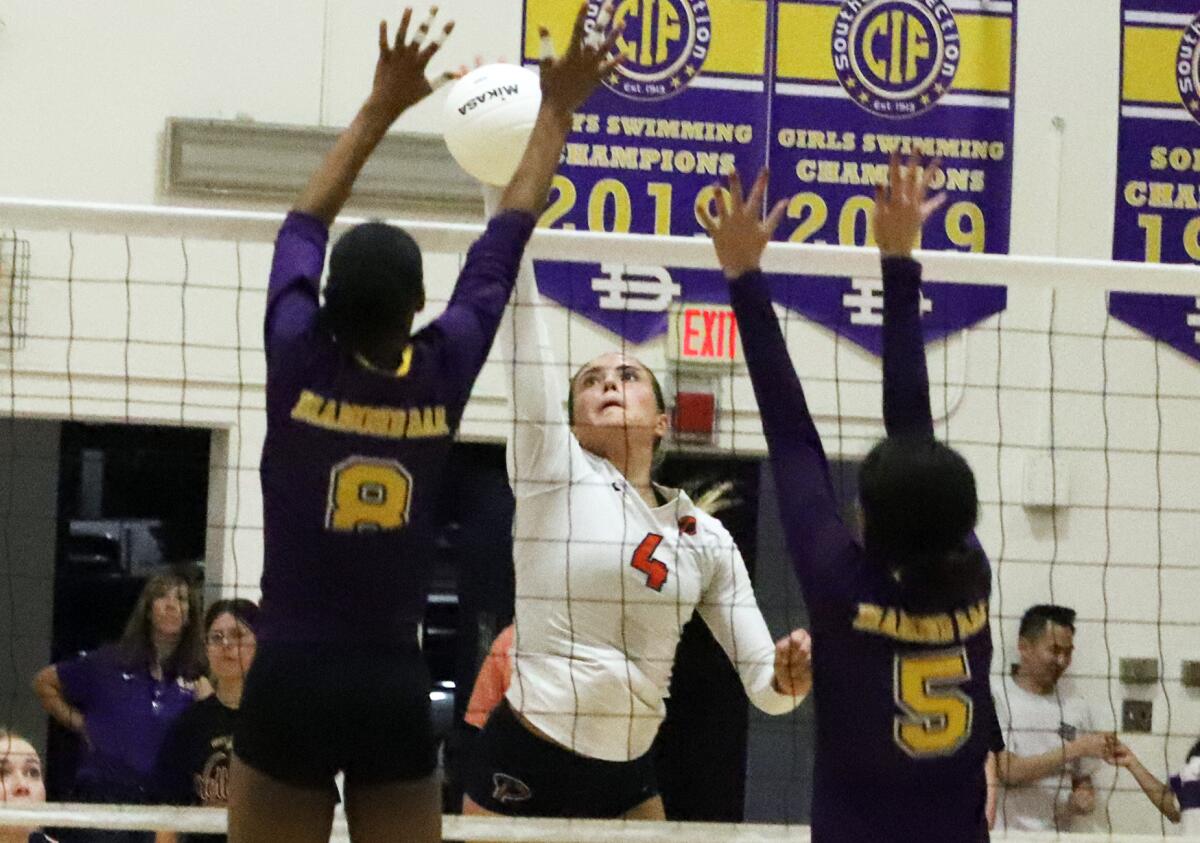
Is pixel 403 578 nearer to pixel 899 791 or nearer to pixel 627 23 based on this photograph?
pixel 899 791

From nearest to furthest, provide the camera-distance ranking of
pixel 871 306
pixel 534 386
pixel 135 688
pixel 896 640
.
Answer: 1. pixel 896 640
2. pixel 534 386
3. pixel 135 688
4. pixel 871 306

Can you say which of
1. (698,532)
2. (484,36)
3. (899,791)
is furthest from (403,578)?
(484,36)

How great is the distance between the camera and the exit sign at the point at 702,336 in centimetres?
797

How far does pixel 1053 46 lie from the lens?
8.27m

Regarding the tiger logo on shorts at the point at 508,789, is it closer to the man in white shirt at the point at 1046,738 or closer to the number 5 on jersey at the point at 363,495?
the number 5 on jersey at the point at 363,495

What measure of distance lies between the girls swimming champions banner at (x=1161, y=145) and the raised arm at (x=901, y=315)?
4928mm

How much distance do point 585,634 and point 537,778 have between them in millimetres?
394

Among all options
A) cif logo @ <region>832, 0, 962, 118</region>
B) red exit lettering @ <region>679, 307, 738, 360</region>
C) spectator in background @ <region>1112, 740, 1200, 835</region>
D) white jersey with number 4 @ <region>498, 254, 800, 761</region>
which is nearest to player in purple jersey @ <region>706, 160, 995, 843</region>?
white jersey with number 4 @ <region>498, 254, 800, 761</region>

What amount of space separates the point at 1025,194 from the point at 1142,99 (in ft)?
2.40

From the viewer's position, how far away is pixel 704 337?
798cm

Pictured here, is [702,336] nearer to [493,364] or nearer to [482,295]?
[493,364]

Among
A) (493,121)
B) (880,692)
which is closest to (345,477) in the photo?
(880,692)

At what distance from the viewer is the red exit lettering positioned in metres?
7.97

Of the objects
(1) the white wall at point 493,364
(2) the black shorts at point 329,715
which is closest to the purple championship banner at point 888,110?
(1) the white wall at point 493,364
